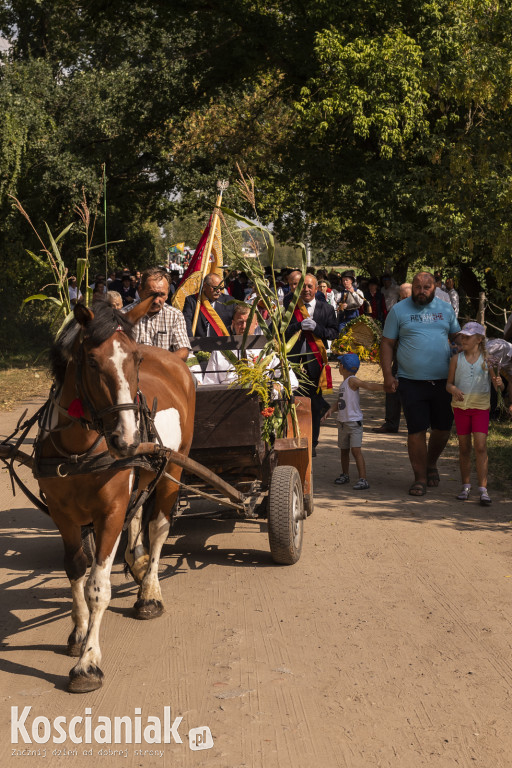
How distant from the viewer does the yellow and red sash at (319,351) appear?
31.9 feet

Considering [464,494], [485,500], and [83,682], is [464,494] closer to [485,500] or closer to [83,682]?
[485,500]

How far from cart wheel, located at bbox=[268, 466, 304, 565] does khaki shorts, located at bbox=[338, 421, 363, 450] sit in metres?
2.45

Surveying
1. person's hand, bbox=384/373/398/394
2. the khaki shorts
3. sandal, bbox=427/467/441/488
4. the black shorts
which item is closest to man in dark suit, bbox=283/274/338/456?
the khaki shorts

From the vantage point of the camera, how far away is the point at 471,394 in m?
8.73

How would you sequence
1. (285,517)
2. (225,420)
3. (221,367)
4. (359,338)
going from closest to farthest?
1. (285,517)
2. (225,420)
3. (221,367)
4. (359,338)

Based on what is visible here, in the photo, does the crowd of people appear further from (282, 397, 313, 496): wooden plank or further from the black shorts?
(282, 397, 313, 496): wooden plank

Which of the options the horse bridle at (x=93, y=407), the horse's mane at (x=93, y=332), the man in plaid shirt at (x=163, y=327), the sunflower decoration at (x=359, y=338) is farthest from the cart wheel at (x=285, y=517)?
the sunflower decoration at (x=359, y=338)

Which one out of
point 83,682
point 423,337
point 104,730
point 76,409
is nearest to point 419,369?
point 423,337

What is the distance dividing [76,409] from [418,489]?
5227 millimetres

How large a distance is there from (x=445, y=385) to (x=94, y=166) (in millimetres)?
16354

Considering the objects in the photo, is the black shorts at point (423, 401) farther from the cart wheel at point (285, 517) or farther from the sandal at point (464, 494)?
the cart wheel at point (285, 517)

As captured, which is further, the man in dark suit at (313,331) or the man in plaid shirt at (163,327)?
the man in dark suit at (313,331)

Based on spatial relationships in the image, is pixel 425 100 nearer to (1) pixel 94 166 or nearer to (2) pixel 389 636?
(1) pixel 94 166

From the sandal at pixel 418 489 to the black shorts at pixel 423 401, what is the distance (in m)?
0.55
